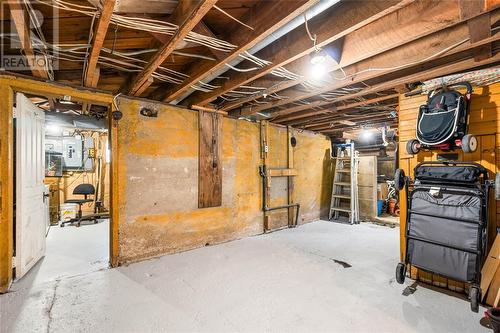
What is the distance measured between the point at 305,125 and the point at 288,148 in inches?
27.3

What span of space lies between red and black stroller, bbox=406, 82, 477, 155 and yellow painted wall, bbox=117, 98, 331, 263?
2727 millimetres

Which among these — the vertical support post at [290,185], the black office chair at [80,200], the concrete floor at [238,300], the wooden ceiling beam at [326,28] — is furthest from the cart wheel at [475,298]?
the black office chair at [80,200]

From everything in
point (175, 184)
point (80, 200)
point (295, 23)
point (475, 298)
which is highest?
point (295, 23)

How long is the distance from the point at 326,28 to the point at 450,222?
6.61 feet

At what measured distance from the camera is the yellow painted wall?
314 cm

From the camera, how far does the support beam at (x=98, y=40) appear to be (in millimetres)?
1410

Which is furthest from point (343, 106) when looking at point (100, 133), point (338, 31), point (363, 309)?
point (100, 133)

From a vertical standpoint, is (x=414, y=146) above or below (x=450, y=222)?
above

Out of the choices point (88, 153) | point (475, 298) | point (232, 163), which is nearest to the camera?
point (475, 298)

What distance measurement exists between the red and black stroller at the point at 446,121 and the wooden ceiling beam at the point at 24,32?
129 inches

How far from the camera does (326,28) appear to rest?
1782 mm

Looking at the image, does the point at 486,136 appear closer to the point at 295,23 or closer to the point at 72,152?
the point at 295,23

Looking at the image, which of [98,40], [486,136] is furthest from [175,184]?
[486,136]

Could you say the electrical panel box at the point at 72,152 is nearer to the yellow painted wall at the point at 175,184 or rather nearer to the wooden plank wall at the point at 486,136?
the yellow painted wall at the point at 175,184
